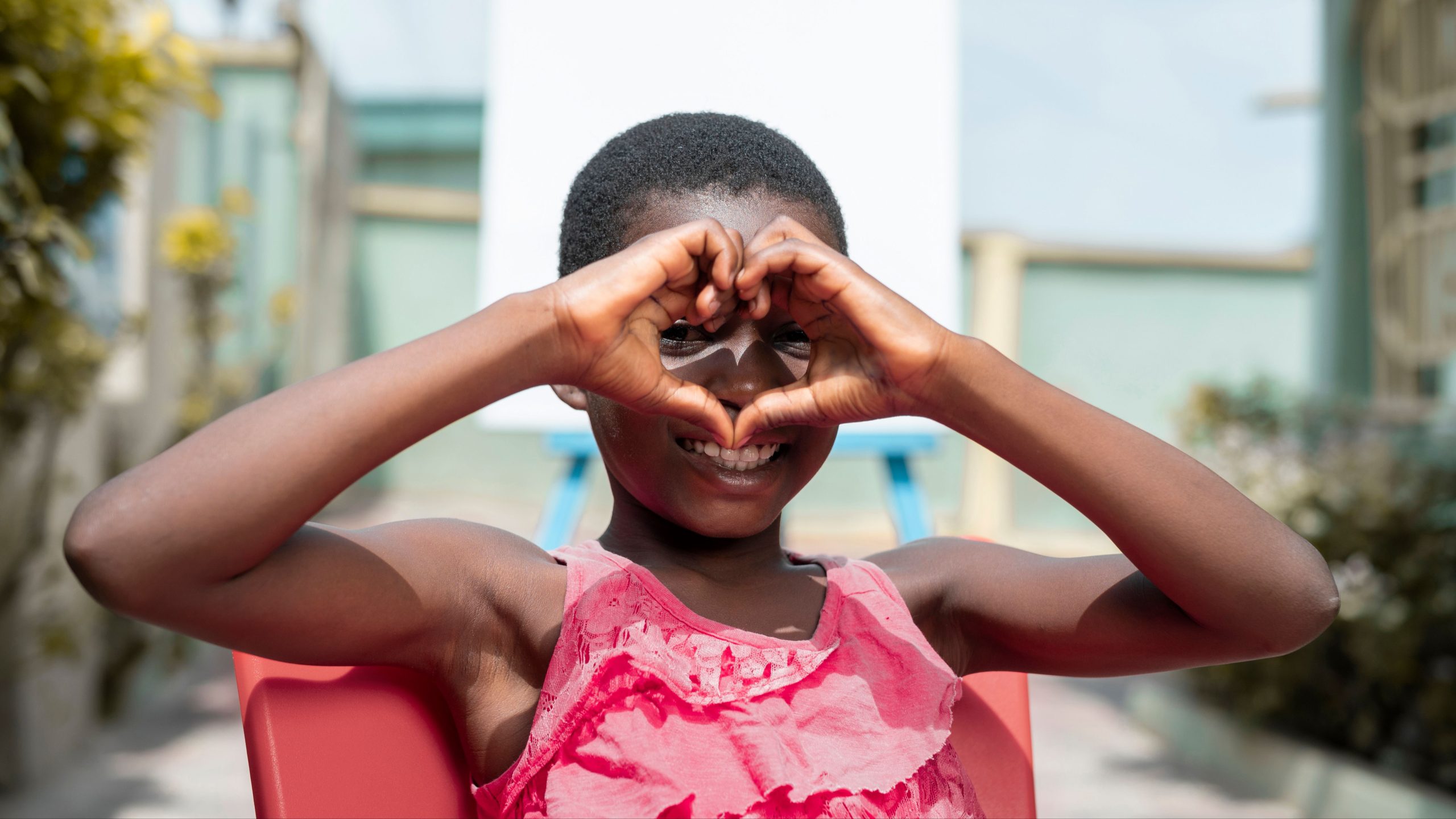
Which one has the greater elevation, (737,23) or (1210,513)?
(737,23)

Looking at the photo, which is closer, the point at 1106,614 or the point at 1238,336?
the point at 1106,614

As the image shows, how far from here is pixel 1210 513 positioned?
105cm

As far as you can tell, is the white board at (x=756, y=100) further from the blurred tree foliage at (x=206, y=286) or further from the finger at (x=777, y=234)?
the blurred tree foliage at (x=206, y=286)

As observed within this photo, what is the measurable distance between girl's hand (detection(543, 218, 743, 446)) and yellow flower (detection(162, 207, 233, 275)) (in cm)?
354

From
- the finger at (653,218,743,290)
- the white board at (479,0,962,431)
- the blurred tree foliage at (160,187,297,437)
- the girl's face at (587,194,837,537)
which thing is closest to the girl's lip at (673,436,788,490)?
the girl's face at (587,194,837,537)

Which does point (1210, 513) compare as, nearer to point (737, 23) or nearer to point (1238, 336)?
point (737, 23)

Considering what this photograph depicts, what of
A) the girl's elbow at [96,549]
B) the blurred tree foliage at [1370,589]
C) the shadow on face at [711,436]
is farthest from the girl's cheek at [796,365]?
the blurred tree foliage at [1370,589]

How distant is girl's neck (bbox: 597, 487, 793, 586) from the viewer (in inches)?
48.8

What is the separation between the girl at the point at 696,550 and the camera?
0.91 metres

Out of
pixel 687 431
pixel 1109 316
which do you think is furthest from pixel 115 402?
pixel 1109 316

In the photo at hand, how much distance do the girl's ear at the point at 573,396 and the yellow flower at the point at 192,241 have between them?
321cm

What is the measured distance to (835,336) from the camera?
42.4 inches

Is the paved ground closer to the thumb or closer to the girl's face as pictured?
the girl's face

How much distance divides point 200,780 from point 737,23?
2514mm
